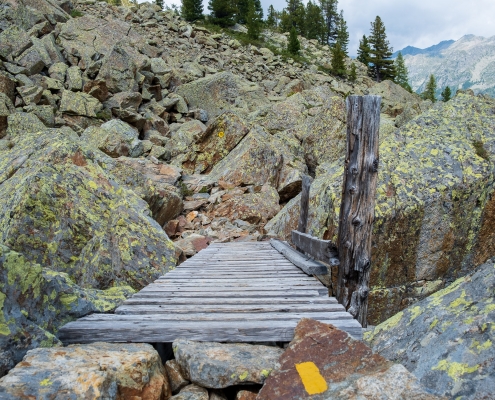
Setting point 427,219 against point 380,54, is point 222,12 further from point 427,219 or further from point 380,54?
point 427,219

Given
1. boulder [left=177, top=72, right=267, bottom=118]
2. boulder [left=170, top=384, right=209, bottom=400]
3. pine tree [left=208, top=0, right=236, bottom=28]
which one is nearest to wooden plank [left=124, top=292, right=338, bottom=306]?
boulder [left=170, top=384, right=209, bottom=400]

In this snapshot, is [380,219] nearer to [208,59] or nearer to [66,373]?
[66,373]

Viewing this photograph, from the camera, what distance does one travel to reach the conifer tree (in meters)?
68.7

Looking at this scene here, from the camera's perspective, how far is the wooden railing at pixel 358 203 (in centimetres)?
466

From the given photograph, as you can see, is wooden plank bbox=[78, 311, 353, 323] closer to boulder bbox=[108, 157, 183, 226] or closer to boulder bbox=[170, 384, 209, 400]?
boulder bbox=[170, 384, 209, 400]

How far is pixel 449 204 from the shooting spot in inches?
252

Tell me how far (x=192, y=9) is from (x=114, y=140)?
47.2m

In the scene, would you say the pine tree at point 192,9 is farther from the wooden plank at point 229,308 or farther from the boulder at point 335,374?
the boulder at point 335,374

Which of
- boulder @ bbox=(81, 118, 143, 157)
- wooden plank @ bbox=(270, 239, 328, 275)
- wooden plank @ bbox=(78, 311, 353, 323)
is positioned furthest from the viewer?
boulder @ bbox=(81, 118, 143, 157)

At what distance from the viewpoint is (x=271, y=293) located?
15.3 ft

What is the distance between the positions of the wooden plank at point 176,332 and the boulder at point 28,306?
7.9 inches

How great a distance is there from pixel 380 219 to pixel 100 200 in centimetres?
508

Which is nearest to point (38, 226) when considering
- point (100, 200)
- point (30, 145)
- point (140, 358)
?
point (100, 200)

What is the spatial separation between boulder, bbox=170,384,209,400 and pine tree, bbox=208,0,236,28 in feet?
207
